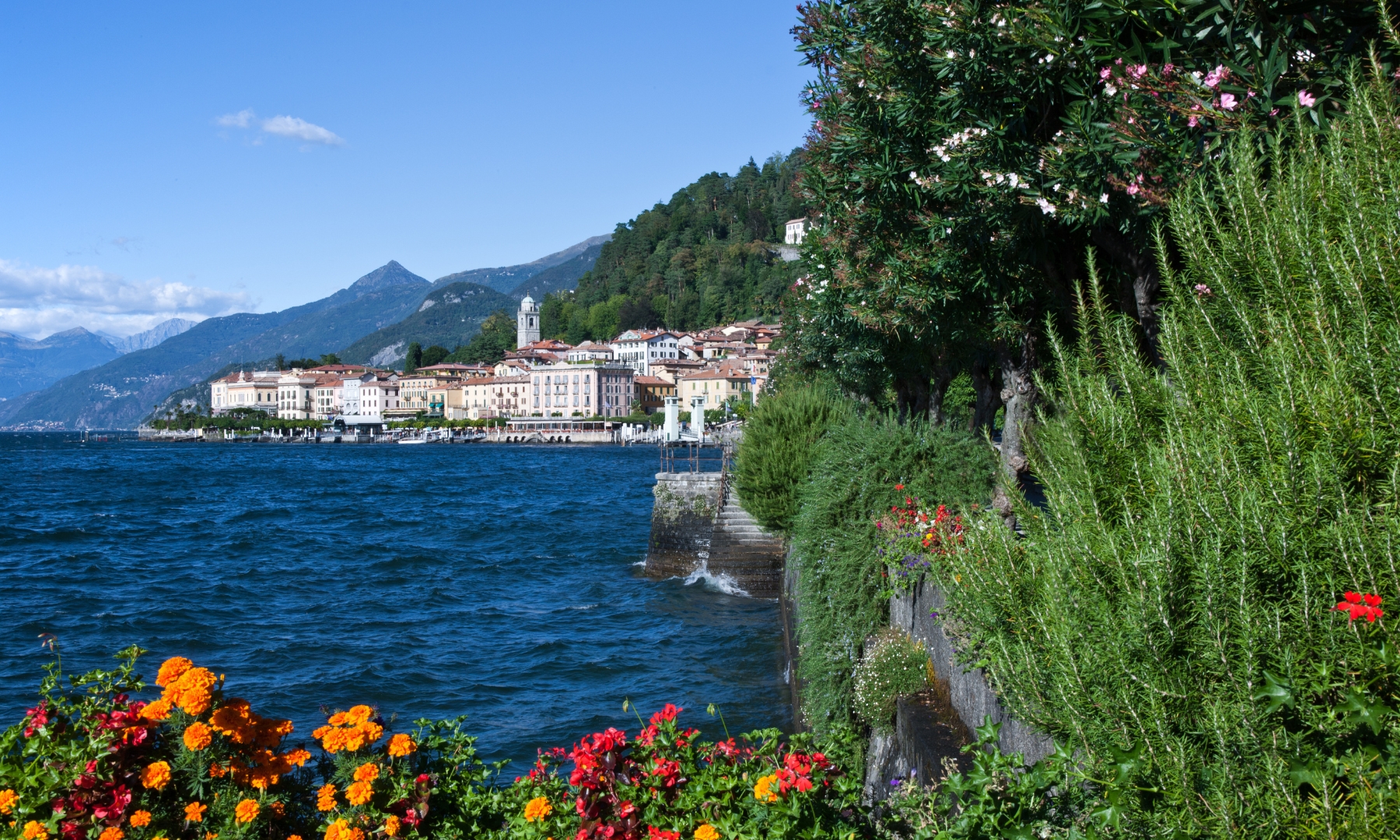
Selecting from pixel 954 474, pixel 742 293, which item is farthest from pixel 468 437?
pixel 954 474

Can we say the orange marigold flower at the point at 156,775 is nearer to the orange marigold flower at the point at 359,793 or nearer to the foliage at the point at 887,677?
the orange marigold flower at the point at 359,793

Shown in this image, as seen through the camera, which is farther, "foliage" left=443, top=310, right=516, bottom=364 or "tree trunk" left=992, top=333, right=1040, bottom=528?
"foliage" left=443, top=310, right=516, bottom=364

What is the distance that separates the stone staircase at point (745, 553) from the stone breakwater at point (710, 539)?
2 cm

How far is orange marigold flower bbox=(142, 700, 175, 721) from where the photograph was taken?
3699 millimetres

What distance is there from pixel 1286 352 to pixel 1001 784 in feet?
5.38

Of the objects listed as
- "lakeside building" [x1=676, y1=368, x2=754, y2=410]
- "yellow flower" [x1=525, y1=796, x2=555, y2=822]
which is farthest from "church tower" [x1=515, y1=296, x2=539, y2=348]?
"yellow flower" [x1=525, y1=796, x2=555, y2=822]

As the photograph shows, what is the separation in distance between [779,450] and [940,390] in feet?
10.1

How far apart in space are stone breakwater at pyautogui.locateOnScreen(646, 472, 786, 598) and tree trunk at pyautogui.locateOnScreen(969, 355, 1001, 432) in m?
6.86

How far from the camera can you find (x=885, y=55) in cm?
808

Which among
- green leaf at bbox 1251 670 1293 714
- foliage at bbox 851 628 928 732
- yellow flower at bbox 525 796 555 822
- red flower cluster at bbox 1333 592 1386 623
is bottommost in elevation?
foliage at bbox 851 628 928 732

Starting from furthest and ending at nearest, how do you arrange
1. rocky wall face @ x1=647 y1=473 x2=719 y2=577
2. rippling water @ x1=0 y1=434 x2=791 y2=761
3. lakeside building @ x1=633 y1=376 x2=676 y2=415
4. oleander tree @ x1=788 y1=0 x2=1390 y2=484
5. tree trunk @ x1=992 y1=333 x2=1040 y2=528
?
lakeside building @ x1=633 y1=376 x2=676 y2=415, rocky wall face @ x1=647 y1=473 x2=719 y2=577, rippling water @ x1=0 y1=434 x2=791 y2=761, tree trunk @ x1=992 y1=333 x2=1040 y2=528, oleander tree @ x1=788 y1=0 x2=1390 y2=484

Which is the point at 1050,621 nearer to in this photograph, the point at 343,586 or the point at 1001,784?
the point at 1001,784

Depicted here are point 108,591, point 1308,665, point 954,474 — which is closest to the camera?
point 1308,665

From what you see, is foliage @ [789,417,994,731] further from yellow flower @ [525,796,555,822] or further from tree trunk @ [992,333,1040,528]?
yellow flower @ [525,796,555,822]
